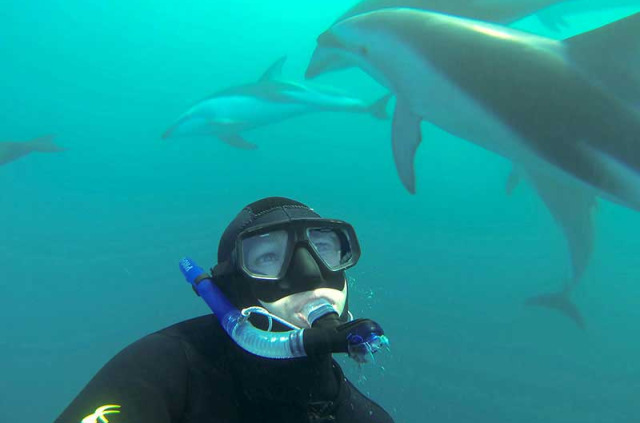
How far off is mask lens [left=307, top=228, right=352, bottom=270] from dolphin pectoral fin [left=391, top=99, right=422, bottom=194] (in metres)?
2.85

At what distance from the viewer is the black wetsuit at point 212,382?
1646 millimetres

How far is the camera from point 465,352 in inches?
520

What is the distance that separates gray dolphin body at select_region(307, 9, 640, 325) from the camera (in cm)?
351

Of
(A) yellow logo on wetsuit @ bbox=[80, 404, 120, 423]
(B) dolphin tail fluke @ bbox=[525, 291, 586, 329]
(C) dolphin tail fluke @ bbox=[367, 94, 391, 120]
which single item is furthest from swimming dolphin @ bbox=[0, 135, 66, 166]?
(A) yellow logo on wetsuit @ bbox=[80, 404, 120, 423]

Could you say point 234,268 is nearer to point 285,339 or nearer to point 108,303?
point 285,339

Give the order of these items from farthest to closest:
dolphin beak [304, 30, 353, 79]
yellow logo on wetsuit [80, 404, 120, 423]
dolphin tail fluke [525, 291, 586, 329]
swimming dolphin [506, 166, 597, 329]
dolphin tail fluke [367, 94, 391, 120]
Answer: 1. dolphin tail fluke [367, 94, 391, 120]
2. dolphin tail fluke [525, 291, 586, 329]
3. dolphin beak [304, 30, 353, 79]
4. swimming dolphin [506, 166, 597, 329]
5. yellow logo on wetsuit [80, 404, 120, 423]

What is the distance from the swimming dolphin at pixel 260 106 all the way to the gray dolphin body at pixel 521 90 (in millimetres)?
4171

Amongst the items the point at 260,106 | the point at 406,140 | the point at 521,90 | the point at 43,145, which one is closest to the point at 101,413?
the point at 521,90

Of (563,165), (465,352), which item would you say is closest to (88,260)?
(465,352)

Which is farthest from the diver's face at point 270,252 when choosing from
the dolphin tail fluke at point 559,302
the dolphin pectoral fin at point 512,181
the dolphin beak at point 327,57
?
the dolphin tail fluke at point 559,302

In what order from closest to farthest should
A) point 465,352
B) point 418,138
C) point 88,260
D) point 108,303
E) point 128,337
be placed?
point 418,138 → point 465,352 → point 128,337 → point 108,303 → point 88,260

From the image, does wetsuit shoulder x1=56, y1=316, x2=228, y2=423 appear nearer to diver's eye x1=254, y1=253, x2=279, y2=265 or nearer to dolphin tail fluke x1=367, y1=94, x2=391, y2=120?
diver's eye x1=254, y1=253, x2=279, y2=265

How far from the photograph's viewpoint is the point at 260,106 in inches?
414

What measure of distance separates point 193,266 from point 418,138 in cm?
353
